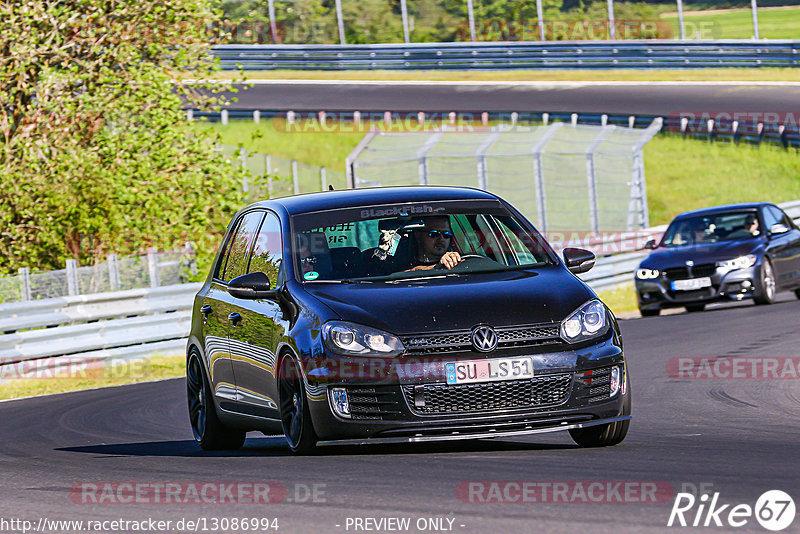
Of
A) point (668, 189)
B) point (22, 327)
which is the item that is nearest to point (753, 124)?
point (668, 189)

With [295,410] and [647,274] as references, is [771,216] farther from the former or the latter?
[295,410]

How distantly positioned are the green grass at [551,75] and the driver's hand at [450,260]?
3490cm

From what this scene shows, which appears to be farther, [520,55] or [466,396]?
[520,55]

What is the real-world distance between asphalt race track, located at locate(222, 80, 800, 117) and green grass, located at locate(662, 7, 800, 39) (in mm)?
1790

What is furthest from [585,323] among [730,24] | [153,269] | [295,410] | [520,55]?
[520,55]

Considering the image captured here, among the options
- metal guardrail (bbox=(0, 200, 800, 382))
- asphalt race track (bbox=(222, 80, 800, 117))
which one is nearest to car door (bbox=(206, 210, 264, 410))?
metal guardrail (bbox=(0, 200, 800, 382))

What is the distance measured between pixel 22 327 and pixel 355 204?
9.62 metres

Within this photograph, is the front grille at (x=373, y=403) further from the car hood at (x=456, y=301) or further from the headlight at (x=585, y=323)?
the headlight at (x=585, y=323)

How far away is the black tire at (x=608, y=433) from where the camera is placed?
27.6ft

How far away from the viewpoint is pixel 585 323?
323 inches

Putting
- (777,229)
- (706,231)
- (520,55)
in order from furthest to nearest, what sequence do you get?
(520,55)
(706,231)
(777,229)

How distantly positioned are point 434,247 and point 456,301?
3.12 ft

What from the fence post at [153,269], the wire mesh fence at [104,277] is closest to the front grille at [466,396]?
the wire mesh fence at [104,277]

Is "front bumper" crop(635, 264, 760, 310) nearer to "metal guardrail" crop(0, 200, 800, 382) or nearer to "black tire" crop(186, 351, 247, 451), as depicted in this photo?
"metal guardrail" crop(0, 200, 800, 382)
